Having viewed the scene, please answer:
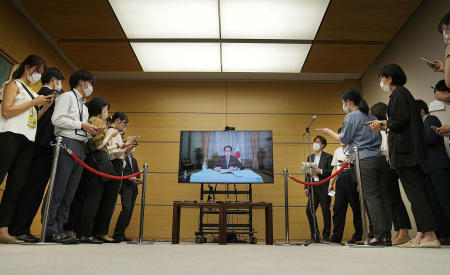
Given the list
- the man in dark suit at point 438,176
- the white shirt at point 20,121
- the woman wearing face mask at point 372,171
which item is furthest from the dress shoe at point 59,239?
the man in dark suit at point 438,176

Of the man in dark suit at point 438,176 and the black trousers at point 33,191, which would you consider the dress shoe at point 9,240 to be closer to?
the black trousers at point 33,191

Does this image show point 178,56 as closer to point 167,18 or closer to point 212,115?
point 167,18

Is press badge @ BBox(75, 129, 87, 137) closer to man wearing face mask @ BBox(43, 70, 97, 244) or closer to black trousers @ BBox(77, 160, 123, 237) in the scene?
man wearing face mask @ BBox(43, 70, 97, 244)

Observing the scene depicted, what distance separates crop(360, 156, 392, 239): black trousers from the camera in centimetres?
243

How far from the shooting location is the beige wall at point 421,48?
354cm

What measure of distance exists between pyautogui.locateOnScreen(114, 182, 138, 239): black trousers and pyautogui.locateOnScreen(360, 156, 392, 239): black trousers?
2692mm

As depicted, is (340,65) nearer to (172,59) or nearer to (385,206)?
(172,59)

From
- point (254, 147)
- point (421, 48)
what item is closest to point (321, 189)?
point (254, 147)

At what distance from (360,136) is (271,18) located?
2.13m

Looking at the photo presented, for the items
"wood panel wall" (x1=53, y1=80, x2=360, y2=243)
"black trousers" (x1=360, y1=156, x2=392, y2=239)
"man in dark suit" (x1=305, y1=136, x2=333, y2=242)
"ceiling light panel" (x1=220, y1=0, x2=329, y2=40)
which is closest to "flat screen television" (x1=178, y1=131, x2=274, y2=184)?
"man in dark suit" (x1=305, y1=136, x2=333, y2=242)

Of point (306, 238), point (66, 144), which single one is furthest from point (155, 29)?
point (306, 238)

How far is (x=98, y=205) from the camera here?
2775 mm

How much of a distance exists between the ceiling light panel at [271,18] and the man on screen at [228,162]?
5.47 feet

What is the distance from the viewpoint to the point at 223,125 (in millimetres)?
5629
